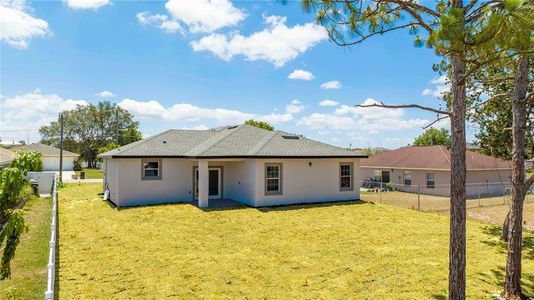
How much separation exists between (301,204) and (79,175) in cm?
2967

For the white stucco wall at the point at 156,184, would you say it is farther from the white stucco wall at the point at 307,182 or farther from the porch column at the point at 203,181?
the white stucco wall at the point at 307,182

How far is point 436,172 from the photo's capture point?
27438mm

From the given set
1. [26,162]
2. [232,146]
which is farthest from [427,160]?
[26,162]

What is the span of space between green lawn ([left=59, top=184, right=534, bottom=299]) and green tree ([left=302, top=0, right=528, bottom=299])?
6.49ft

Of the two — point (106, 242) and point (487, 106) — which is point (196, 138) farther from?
point (487, 106)

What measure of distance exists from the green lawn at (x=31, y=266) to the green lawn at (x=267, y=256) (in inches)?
20.1

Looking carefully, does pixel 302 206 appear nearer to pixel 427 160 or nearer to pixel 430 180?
pixel 430 180

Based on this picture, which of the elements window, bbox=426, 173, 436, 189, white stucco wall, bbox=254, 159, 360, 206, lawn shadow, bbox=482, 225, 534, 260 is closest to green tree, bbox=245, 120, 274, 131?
window, bbox=426, 173, 436, 189

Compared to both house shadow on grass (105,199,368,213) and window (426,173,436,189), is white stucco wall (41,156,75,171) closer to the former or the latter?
house shadow on grass (105,199,368,213)

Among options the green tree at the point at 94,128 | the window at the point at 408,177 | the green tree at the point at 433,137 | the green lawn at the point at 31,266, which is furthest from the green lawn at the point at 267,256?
the green tree at the point at 433,137

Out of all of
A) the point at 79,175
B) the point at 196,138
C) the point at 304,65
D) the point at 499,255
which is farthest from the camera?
the point at 79,175

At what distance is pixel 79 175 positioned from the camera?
36719 millimetres

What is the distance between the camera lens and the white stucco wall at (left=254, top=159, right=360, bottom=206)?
16.6 m

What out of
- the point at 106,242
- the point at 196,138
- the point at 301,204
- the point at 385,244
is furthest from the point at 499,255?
the point at 196,138
